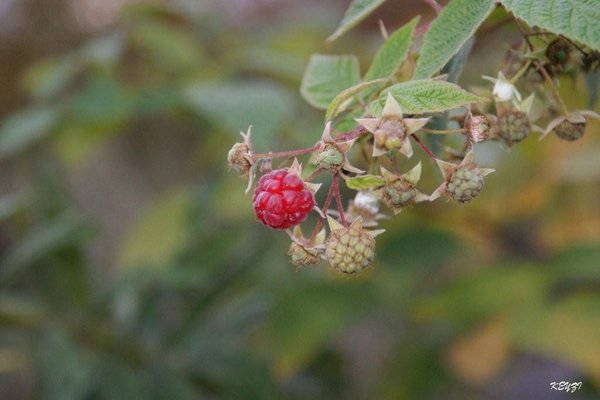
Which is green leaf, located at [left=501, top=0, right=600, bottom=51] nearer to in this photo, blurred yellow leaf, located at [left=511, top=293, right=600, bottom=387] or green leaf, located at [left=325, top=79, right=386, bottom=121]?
green leaf, located at [left=325, top=79, right=386, bottom=121]

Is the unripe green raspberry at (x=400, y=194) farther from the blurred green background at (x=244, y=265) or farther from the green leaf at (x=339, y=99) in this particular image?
the blurred green background at (x=244, y=265)

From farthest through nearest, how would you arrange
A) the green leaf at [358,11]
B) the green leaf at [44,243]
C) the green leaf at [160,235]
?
the green leaf at [160,235]
the green leaf at [44,243]
the green leaf at [358,11]

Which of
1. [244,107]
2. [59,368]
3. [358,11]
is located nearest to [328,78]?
[358,11]

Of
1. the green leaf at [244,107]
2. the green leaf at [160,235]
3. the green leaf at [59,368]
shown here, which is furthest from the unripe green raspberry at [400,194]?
the green leaf at [160,235]

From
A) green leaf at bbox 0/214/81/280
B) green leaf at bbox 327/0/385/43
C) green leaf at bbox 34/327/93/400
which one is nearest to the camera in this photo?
green leaf at bbox 327/0/385/43

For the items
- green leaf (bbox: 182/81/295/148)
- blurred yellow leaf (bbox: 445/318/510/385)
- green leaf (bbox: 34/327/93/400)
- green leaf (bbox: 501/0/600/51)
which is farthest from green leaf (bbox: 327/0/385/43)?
blurred yellow leaf (bbox: 445/318/510/385)

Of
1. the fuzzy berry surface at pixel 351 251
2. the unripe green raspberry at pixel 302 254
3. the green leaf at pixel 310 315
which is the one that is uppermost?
the unripe green raspberry at pixel 302 254

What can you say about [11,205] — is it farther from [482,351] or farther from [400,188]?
[400,188]

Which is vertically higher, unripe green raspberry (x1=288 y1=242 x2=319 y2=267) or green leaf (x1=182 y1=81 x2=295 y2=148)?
green leaf (x1=182 y1=81 x2=295 y2=148)
